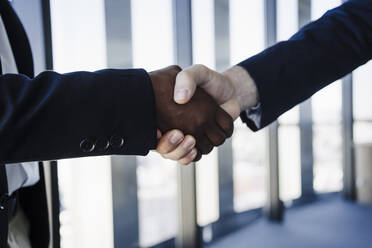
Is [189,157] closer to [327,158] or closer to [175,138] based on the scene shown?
[175,138]

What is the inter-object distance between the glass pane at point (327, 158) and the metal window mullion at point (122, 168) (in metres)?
3.13

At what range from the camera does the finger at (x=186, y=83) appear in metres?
0.95

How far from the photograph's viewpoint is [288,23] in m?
4.25

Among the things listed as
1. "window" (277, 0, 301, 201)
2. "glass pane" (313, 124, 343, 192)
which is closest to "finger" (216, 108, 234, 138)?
"window" (277, 0, 301, 201)

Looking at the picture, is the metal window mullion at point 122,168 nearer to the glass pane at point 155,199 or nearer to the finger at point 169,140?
the glass pane at point 155,199

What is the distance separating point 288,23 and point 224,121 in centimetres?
372

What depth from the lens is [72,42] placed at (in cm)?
236

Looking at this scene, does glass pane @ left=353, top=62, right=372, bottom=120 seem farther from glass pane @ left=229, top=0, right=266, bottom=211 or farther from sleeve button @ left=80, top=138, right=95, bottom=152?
sleeve button @ left=80, top=138, right=95, bottom=152

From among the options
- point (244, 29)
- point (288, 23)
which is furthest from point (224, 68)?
point (288, 23)

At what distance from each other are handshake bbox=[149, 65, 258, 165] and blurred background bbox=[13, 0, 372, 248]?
997mm

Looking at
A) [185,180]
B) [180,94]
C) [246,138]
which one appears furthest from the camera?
[246,138]

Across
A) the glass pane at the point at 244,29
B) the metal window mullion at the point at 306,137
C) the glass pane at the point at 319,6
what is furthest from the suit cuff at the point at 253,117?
the glass pane at the point at 319,6

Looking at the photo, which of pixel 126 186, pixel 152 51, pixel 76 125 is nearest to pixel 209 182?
pixel 126 186

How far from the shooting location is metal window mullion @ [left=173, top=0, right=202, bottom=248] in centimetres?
248
